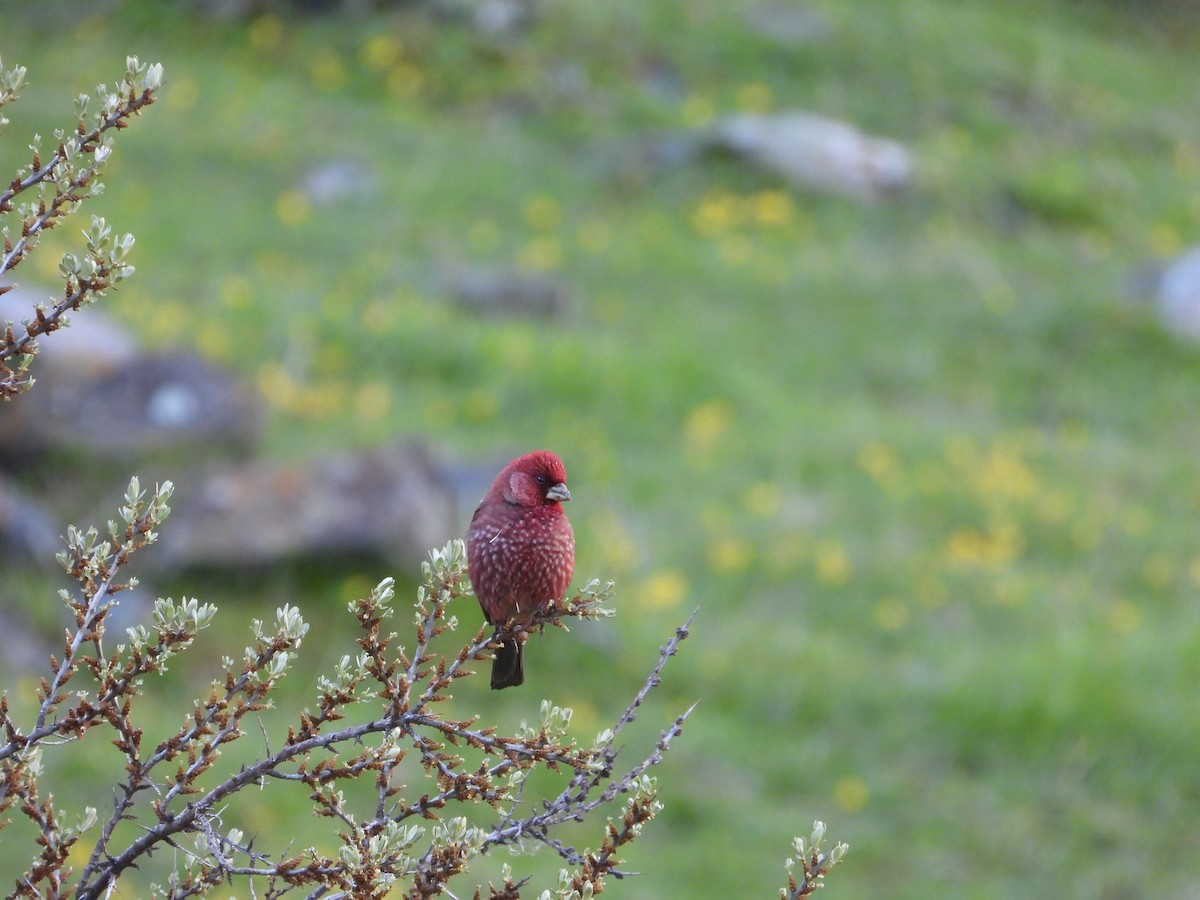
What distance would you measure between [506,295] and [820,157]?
4.28 m

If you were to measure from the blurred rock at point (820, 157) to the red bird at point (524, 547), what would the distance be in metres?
12.5

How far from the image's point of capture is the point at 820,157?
15305 mm

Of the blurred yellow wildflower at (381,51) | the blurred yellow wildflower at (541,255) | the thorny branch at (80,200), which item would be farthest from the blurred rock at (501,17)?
the thorny branch at (80,200)

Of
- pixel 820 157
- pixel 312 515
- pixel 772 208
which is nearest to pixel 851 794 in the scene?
Result: pixel 312 515

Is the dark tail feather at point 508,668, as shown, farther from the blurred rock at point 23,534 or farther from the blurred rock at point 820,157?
the blurred rock at point 820,157

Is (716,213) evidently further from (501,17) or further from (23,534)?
(23,534)

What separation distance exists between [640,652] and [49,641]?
9.99ft

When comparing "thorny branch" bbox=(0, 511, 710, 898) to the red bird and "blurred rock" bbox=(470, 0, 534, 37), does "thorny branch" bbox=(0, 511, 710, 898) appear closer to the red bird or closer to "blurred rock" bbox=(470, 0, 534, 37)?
the red bird

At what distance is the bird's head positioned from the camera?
3.07 meters

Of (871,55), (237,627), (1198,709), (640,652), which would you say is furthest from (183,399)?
(871,55)

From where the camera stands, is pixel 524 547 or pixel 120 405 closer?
pixel 524 547

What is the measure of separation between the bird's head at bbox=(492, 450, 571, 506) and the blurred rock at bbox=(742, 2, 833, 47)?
14989 millimetres

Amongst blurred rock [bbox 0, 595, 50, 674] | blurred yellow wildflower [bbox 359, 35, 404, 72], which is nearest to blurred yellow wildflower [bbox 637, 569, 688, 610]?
blurred rock [bbox 0, 595, 50, 674]

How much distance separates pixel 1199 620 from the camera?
948 centimetres
